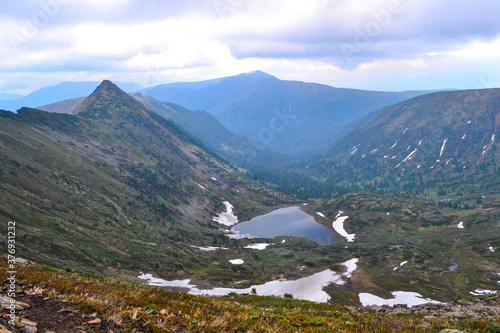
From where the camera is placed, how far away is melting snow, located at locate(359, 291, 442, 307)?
77625mm

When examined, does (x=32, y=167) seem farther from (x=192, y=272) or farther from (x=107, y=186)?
(x=192, y=272)

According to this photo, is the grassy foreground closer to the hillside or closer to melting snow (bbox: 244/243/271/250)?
the hillside

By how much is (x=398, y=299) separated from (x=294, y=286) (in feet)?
98.0

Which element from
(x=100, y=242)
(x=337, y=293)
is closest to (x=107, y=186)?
(x=100, y=242)

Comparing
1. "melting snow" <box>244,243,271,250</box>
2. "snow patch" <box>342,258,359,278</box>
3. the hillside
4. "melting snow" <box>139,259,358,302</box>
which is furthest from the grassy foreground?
"melting snow" <box>244,243,271,250</box>

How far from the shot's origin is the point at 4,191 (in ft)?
289

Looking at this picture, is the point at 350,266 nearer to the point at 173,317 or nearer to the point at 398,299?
the point at 398,299

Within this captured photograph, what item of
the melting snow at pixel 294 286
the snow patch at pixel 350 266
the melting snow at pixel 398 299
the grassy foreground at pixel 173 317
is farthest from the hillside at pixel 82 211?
the melting snow at pixel 398 299

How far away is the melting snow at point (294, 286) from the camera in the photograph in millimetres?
79625

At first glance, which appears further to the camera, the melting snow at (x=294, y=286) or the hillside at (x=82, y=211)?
the melting snow at (x=294, y=286)

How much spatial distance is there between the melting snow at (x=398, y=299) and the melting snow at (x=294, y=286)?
10.6 metres

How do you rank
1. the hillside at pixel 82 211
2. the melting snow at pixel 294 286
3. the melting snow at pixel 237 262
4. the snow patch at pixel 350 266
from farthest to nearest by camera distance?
the melting snow at pixel 237 262, the snow patch at pixel 350 266, the melting snow at pixel 294 286, the hillside at pixel 82 211

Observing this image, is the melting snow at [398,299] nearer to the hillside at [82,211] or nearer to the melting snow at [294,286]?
the melting snow at [294,286]

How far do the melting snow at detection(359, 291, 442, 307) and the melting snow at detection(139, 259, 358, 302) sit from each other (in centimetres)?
1061
